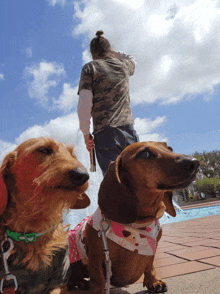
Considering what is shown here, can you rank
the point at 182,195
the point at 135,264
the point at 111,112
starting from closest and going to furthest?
the point at 135,264 < the point at 111,112 < the point at 182,195

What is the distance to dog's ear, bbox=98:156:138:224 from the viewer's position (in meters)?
1.54

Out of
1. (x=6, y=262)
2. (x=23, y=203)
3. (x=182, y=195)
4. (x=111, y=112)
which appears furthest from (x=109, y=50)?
(x=182, y=195)

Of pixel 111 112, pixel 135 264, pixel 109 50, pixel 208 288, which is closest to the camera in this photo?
pixel 208 288

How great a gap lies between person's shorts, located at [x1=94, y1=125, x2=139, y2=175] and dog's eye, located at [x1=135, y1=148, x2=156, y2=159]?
2.37ft

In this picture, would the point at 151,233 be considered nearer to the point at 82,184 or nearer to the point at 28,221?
the point at 82,184

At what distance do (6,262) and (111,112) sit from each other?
67.4 inches

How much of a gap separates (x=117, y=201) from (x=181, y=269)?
0.96m

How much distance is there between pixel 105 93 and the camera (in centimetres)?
264

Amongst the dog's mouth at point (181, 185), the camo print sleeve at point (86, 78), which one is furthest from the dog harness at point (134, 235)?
the camo print sleeve at point (86, 78)

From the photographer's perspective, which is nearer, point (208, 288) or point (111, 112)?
point (208, 288)

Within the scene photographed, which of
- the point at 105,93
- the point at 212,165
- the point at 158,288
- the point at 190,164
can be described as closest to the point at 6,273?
the point at 158,288

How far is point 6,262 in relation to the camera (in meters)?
1.21

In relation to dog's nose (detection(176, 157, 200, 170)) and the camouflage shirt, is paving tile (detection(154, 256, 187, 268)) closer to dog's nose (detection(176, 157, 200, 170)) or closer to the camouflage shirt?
dog's nose (detection(176, 157, 200, 170))

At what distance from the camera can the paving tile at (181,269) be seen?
1.92 metres
